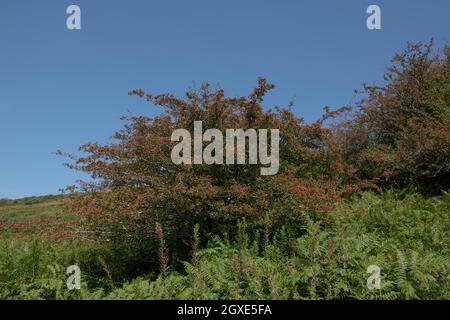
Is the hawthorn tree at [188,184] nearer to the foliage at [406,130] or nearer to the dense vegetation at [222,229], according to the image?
the dense vegetation at [222,229]

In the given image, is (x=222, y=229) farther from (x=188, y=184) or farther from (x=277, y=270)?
(x=277, y=270)

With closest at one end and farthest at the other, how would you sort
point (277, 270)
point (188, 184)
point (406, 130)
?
point (277, 270) < point (188, 184) < point (406, 130)

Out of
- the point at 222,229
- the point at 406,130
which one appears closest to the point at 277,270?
the point at 222,229

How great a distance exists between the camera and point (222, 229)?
25.7ft

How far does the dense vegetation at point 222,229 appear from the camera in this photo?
16.1 feet

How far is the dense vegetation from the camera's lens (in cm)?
491

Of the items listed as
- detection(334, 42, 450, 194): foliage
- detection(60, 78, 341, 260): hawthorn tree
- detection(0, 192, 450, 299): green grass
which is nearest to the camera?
detection(0, 192, 450, 299): green grass

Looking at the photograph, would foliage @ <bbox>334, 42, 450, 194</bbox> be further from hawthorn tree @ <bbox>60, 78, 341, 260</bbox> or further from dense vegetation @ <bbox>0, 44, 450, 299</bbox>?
hawthorn tree @ <bbox>60, 78, 341, 260</bbox>

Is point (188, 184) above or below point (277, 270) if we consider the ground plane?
above

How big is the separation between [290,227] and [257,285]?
11.2 feet

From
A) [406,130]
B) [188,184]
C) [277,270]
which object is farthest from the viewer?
[406,130]

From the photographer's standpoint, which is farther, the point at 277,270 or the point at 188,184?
the point at 188,184

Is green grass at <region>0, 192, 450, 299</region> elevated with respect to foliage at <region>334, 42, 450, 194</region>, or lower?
lower

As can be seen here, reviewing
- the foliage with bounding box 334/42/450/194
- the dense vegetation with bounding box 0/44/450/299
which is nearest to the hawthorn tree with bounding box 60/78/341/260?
the dense vegetation with bounding box 0/44/450/299
